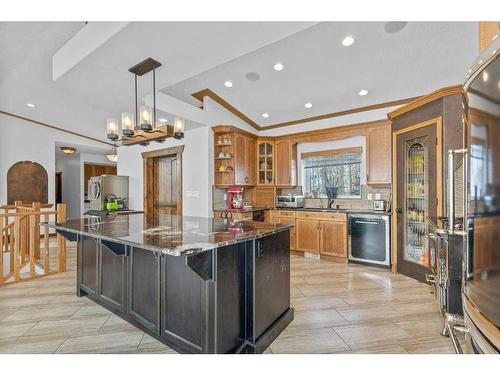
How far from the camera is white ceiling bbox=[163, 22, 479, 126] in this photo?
290 centimetres

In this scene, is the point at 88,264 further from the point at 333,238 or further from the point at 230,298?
the point at 333,238

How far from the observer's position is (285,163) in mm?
5109

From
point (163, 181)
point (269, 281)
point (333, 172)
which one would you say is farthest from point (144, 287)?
point (333, 172)

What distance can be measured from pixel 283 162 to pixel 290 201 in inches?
31.6

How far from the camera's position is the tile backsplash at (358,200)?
432 cm

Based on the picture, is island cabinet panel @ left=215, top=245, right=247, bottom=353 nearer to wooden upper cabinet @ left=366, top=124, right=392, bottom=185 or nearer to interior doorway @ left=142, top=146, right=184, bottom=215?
wooden upper cabinet @ left=366, top=124, right=392, bottom=185

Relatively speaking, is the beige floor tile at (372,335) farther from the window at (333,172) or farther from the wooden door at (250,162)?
the wooden door at (250,162)

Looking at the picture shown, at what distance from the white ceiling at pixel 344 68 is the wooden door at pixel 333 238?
2077 mm

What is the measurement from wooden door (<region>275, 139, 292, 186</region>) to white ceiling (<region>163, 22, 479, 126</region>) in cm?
73

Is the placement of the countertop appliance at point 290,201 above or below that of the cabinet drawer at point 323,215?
above

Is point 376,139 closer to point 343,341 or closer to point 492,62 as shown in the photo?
point 343,341

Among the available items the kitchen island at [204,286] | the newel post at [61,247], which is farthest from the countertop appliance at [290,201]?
the newel post at [61,247]

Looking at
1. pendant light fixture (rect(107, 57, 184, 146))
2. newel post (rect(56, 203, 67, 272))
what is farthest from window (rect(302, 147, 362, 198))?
newel post (rect(56, 203, 67, 272))
